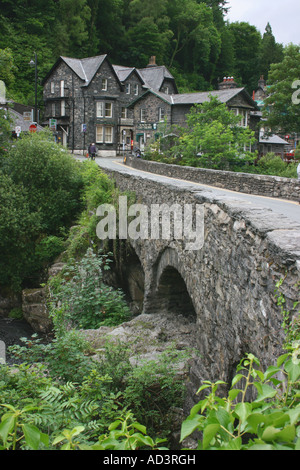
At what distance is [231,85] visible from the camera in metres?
49.3

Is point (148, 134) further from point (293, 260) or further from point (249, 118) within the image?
point (293, 260)

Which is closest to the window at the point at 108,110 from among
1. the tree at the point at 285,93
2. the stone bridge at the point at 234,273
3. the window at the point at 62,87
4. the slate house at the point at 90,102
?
the slate house at the point at 90,102

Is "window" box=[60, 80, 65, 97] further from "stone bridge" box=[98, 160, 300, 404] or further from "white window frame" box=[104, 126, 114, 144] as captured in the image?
"stone bridge" box=[98, 160, 300, 404]

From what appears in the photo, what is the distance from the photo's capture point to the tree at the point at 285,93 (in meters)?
39.0

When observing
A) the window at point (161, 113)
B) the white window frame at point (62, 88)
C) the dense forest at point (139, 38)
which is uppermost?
the dense forest at point (139, 38)

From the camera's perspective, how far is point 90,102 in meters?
47.5

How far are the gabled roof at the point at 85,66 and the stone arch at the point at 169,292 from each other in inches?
1502

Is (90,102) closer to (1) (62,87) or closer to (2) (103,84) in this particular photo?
(2) (103,84)

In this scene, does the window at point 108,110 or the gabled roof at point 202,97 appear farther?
the window at point 108,110

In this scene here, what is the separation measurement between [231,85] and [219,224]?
152 feet

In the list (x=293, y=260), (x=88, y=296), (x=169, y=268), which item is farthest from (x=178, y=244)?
(x=293, y=260)
